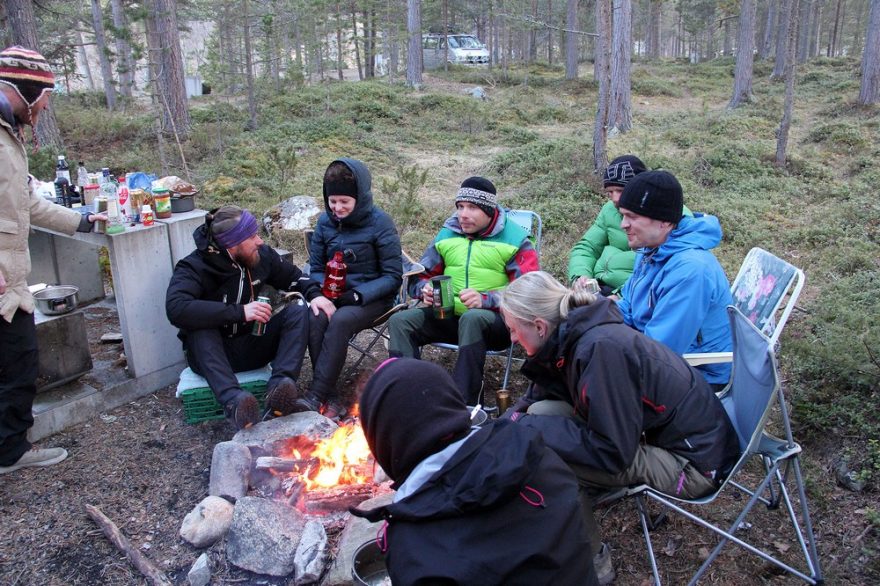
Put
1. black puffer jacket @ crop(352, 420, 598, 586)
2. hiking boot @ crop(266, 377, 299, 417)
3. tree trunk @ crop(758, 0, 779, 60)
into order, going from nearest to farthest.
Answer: black puffer jacket @ crop(352, 420, 598, 586) → hiking boot @ crop(266, 377, 299, 417) → tree trunk @ crop(758, 0, 779, 60)

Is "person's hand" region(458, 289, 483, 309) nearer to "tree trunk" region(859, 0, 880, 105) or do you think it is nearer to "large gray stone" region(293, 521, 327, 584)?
"large gray stone" region(293, 521, 327, 584)

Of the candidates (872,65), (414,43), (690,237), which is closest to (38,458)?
(690,237)

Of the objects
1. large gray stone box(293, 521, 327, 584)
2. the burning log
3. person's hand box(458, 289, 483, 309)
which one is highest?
person's hand box(458, 289, 483, 309)

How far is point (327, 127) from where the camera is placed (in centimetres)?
1375

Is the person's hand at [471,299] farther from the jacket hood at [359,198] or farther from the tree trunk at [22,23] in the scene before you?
the tree trunk at [22,23]

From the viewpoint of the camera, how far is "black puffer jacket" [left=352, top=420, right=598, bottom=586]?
4.40 feet

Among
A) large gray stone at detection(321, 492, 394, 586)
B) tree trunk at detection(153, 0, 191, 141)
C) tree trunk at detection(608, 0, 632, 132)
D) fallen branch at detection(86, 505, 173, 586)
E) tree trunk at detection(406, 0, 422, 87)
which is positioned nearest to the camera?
large gray stone at detection(321, 492, 394, 586)

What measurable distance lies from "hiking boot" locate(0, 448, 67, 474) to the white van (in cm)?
2478

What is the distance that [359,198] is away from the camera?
3920 mm

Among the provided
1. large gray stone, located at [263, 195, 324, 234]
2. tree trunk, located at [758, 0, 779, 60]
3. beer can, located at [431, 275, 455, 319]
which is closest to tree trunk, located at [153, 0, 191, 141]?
large gray stone, located at [263, 195, 324, 234]

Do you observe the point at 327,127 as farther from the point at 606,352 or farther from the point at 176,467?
the point at 606,352

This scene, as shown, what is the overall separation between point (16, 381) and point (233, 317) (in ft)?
3.53

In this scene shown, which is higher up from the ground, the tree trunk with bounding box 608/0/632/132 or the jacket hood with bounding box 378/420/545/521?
the tree trunk with bounding box 608/0/632/132

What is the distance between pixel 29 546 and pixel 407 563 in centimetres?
227
